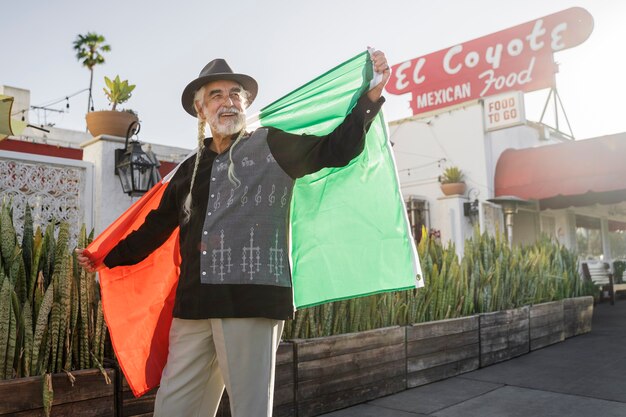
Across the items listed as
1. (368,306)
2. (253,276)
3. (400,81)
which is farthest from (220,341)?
(400,81)

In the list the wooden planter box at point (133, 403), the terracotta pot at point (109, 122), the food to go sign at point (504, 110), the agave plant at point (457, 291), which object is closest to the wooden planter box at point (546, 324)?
the agave plant at point (457, 291)

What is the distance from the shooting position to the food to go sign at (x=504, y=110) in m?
11.7

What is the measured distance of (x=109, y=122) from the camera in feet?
20.3

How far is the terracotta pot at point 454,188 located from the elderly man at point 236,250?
10.5 metres

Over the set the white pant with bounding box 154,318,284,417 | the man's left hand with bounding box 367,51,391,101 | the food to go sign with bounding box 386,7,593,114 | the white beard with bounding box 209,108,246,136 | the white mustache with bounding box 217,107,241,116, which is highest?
the food to go sign with bounding box 386,7,593,114

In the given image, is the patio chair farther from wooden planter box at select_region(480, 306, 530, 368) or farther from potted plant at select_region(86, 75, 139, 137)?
potted plant at select_region(86, 75, 139, 137)

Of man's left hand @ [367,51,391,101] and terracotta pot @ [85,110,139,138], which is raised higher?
terracotta pot @ [85,110,139,138]

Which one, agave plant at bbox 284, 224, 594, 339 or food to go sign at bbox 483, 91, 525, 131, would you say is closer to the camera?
agave plant at bbox 284, 224, 594, 339

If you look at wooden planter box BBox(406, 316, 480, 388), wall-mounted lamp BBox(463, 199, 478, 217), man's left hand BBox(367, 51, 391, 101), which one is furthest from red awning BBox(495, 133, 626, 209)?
man's left hand BBox(367, 51, 391, 101)

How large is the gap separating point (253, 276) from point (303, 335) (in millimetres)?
1611

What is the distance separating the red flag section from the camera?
2.42m

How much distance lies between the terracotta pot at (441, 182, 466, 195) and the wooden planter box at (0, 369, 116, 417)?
35.1 feet

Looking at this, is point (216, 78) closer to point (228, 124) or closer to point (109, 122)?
point (228, 124)

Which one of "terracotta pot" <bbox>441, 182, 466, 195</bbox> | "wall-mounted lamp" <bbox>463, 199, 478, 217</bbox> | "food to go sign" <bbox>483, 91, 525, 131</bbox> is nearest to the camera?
"food to go sign" <bbox>483, 91, 525, 131</bbox>
